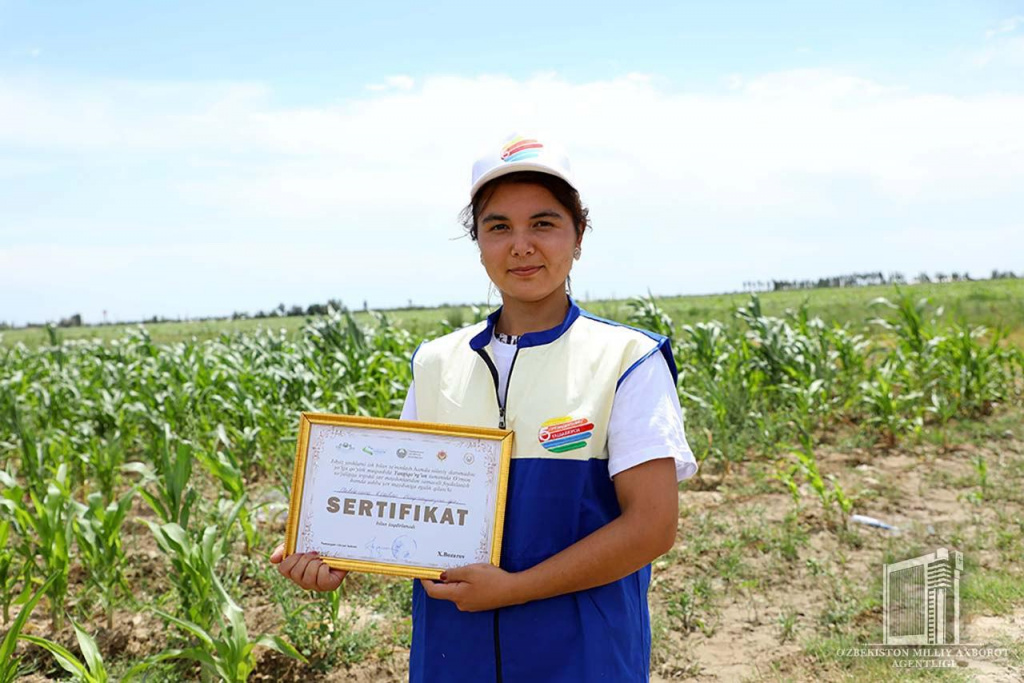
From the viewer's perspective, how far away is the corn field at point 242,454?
313 cm

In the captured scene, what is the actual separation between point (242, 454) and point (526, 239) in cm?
503

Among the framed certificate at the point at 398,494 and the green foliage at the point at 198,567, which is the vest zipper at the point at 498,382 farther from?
the green foliage at the point at 198,567

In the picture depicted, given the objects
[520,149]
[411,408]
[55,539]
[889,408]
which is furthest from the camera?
[889,408]

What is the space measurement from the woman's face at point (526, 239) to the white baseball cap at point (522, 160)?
0.04m

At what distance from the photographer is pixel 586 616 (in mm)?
1446

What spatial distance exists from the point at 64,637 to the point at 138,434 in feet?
13.4

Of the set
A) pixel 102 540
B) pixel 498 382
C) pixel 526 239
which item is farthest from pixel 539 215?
pixel 102 540

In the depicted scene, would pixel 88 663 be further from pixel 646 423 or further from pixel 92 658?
pixel 646 423

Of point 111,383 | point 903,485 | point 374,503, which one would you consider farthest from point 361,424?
point 111,383

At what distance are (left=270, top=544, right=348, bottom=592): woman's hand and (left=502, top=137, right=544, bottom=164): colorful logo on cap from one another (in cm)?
79

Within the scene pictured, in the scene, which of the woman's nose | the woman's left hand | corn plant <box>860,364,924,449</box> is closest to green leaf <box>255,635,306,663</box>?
the woman's left hand

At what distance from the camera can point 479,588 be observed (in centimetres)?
139
